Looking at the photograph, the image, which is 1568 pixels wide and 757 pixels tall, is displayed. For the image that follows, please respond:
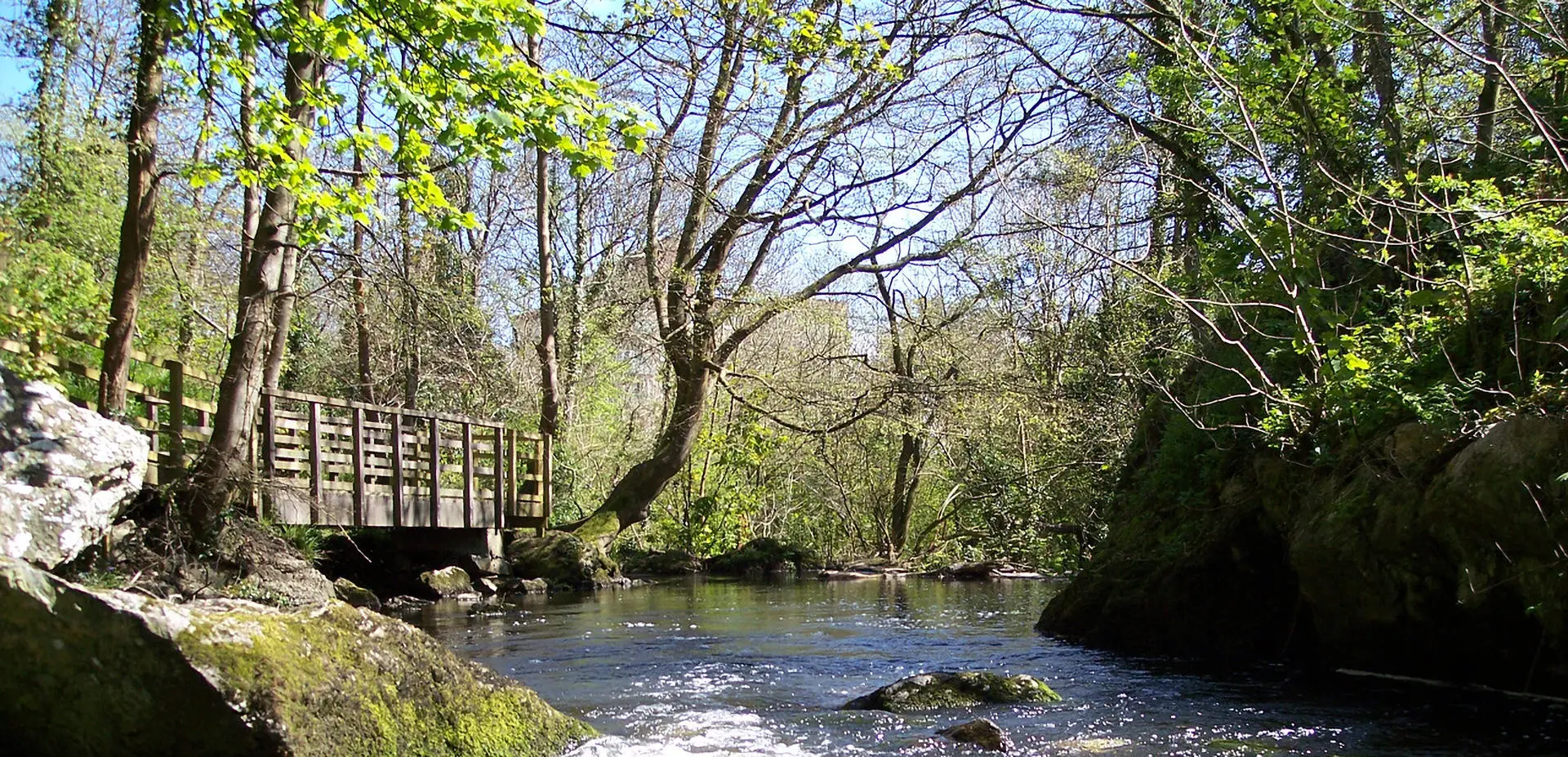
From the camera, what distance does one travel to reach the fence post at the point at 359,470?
50.6ft

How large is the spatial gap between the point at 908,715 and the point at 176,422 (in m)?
9.02

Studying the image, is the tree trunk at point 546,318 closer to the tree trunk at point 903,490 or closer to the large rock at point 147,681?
the tree trunk at point 903,490

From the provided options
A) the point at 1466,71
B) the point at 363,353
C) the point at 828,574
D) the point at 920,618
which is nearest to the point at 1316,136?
the point at 1466,71

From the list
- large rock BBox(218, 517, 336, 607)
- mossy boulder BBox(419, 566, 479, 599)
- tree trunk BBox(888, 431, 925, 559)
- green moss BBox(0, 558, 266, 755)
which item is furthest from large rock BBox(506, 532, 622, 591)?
green moss BBox(0, 558, 266, 755)

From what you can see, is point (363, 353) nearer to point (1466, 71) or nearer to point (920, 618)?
point (920, 618)

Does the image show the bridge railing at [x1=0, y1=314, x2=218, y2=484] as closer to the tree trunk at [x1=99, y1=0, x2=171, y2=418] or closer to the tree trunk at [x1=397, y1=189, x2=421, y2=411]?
the tree trunk at [x1=99, y1=0, x2=171, y2=418]

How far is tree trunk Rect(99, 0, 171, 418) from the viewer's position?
10977 mm

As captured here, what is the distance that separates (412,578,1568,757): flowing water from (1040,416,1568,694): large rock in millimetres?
361

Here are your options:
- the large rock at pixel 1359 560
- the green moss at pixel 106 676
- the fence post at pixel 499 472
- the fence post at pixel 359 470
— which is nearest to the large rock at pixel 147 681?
the green moss at pixel 106 676

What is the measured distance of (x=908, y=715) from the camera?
670 centimetres

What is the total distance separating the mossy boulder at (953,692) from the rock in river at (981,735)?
2.76 ft

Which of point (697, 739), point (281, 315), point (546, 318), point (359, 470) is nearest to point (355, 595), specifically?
point (359, 470)

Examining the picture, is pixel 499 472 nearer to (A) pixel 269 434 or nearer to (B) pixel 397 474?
(B) pixel 397 474

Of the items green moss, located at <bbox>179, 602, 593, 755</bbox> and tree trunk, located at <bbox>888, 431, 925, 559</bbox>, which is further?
tree trunk, located at <bbox>888, 431, 925, 559</bbox>
